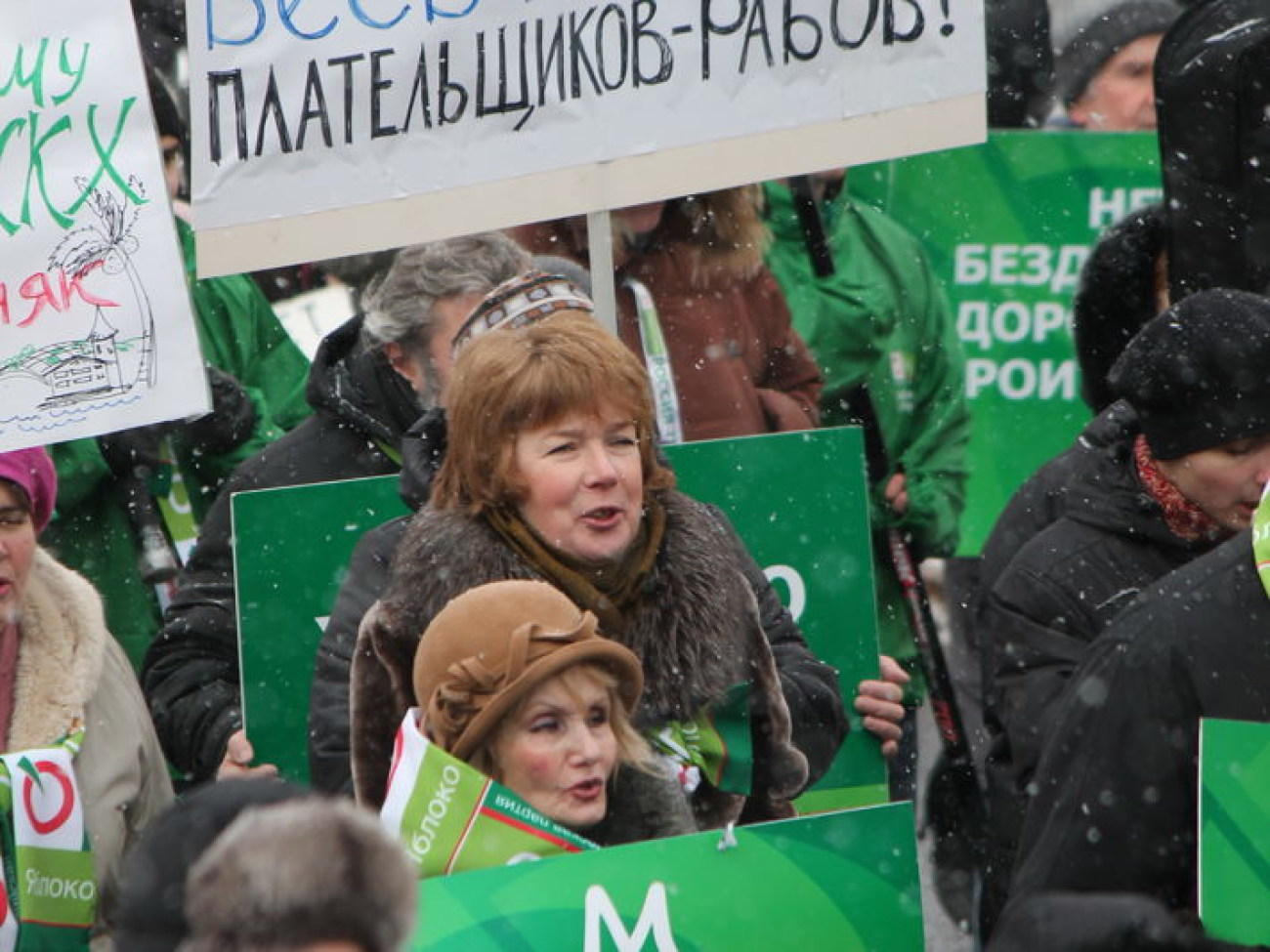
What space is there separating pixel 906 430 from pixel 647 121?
1636 millimetres

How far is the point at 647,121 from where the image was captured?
4.88 m

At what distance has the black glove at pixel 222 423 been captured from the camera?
589cm

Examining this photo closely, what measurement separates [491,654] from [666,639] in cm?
42

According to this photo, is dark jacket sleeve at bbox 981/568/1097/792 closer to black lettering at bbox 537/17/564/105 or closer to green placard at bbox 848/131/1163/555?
black lettering at bbox 537/17/564/105

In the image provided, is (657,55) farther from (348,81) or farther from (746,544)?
(746,544)

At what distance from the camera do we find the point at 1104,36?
297 inches

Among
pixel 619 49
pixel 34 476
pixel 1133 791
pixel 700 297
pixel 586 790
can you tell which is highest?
pixel 619 49

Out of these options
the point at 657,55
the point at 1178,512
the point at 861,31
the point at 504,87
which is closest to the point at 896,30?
the point at 861,31

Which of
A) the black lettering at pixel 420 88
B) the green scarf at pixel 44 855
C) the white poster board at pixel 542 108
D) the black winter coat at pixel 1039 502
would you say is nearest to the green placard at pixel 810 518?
the black winter coat at pixel 1039 502

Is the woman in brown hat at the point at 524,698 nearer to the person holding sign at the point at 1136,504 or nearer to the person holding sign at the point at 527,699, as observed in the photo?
the person holding sign at the point at 527,699

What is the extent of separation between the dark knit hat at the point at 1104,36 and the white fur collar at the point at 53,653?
4008 millimetres

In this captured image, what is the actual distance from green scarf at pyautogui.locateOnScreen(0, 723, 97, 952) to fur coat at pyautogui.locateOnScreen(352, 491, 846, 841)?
0.75 metres

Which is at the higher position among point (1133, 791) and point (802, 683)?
point (1133, 791)

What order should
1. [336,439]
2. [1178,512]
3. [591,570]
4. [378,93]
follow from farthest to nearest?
[336,439]
[378,93]
[1178,512]
[591,570]
